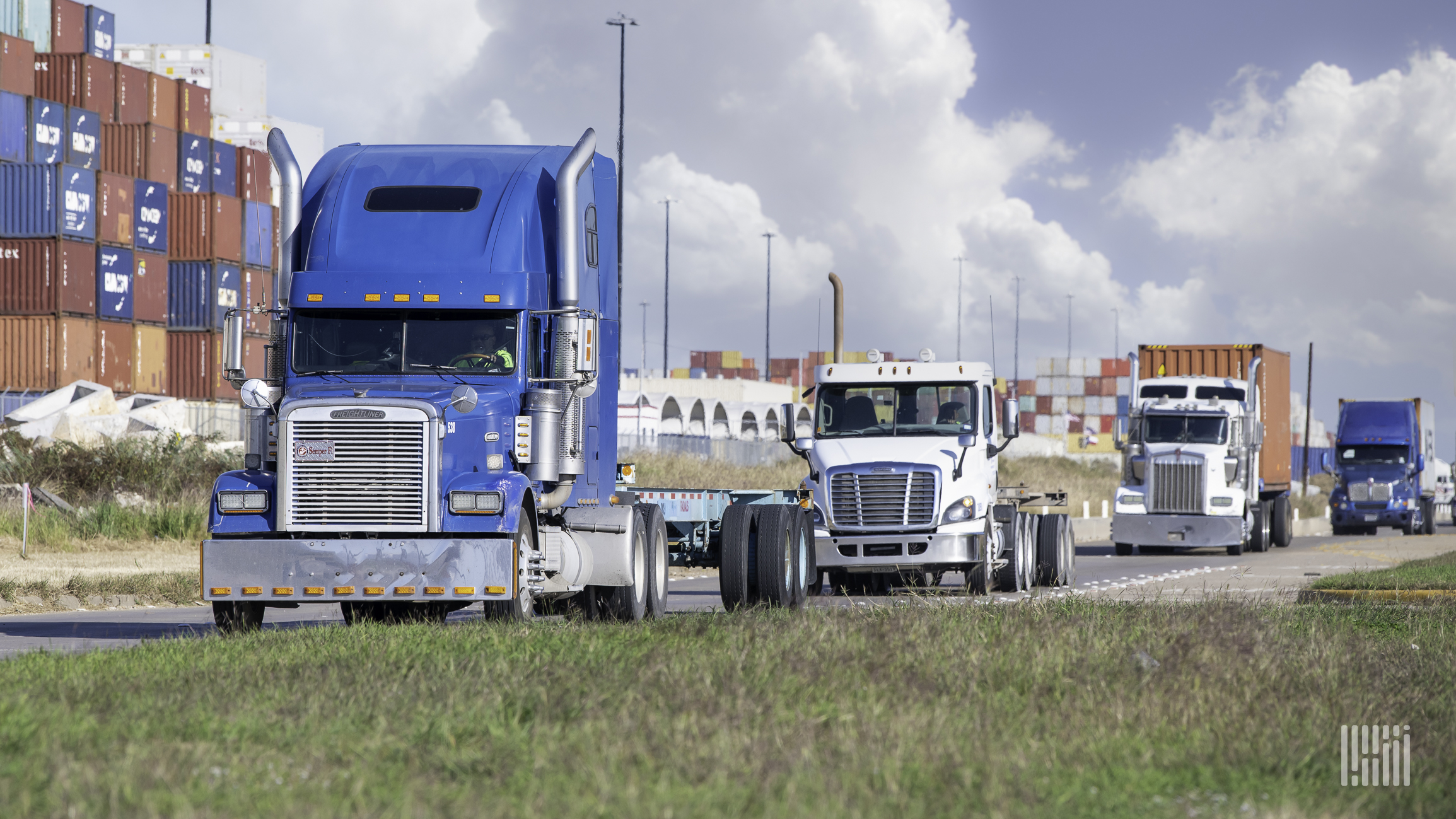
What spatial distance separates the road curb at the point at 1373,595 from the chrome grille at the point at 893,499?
13.4 ft

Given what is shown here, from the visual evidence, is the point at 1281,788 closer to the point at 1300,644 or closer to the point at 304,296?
the point at 1300,644

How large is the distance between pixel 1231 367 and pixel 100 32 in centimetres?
4896

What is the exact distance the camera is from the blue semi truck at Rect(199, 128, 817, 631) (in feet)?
36.0

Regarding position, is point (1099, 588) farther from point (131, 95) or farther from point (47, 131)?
point (131, 95)

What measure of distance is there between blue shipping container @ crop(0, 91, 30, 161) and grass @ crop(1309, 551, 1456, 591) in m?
44.3

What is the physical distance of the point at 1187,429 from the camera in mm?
32625

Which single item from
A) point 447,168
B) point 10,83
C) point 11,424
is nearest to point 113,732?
point 447,168

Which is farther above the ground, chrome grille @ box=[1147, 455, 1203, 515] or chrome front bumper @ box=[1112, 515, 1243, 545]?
chrome grille @ box=[1147, 455, 1203, 515]

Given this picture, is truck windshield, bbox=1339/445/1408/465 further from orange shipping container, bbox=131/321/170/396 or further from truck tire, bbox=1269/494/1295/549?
orange shipping container, bbox=131/321/170/396

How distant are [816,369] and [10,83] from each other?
4653 cm

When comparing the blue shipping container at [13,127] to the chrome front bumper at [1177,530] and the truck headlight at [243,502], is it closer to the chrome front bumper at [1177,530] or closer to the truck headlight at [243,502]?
the chrome front bumper at [1177,530]

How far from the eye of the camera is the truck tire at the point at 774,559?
1473cm

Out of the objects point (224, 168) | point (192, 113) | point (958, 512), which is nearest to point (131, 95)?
point (192, 113)

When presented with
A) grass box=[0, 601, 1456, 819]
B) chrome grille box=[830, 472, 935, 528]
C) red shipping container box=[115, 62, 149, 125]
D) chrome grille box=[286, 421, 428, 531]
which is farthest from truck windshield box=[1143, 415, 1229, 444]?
red shipping container box=[115, 62, 149, 125]
